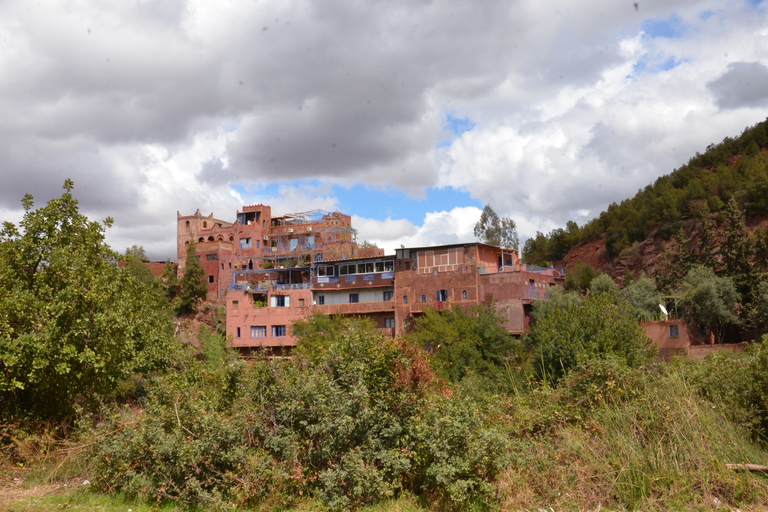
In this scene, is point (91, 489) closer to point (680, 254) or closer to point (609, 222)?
point (680, 254)

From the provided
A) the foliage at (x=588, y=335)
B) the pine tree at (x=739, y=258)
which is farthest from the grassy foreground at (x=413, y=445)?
the pine tree at (x=739, y=258)

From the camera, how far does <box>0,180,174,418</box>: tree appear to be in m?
11.6

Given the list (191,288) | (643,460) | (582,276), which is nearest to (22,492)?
(643,460)

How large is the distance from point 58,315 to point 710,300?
112 ft

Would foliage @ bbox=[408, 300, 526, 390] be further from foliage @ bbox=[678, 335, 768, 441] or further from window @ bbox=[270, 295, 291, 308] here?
foliage @ bbox=[678, 335, 768, 441]

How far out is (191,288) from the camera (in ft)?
177

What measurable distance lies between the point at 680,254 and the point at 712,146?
109 ft

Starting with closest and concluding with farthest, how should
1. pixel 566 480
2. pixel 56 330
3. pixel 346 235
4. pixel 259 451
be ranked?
1. pixel 566 480
2. pixel 259 451
3. pixel 56 330
4. pixel 346 235

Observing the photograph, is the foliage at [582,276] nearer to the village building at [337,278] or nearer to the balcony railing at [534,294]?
the village building at [337,278]

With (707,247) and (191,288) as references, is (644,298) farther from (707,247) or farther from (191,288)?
(191,288)

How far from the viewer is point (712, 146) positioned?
68000 millimetres

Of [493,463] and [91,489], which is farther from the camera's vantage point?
[91,489]

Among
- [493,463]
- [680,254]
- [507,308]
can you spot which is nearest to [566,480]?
[493,463]

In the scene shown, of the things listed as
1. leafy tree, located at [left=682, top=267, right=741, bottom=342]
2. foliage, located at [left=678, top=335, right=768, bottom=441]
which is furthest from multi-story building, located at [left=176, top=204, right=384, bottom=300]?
foliage, located at [left=678, top=335, right=768, bottom=441]
